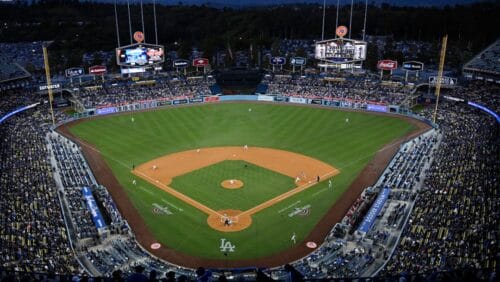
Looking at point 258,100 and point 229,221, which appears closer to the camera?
point 229,221

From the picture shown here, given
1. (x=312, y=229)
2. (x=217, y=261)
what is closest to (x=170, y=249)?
(x=217, y=261)

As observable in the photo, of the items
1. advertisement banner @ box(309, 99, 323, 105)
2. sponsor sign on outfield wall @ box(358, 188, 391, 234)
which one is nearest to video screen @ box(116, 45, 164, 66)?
advertisement banner @ box(309, 99, 323, 105)

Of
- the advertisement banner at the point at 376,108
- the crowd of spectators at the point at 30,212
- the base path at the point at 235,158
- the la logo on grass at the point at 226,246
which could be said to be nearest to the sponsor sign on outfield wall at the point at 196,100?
the base path at the point at 235,158

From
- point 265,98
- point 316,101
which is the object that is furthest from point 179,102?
point 316,101

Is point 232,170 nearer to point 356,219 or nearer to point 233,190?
point 233,190

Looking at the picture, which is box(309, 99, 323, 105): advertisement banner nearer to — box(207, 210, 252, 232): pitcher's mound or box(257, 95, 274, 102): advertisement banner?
box(257, 95, 274, 102): advertisement banner

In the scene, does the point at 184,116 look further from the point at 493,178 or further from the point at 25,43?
the point at 25,43
